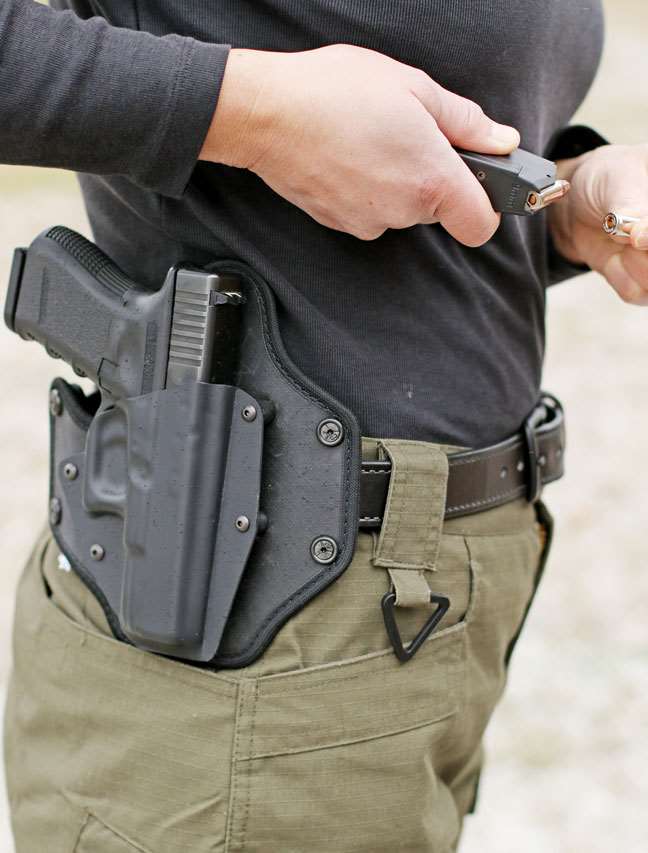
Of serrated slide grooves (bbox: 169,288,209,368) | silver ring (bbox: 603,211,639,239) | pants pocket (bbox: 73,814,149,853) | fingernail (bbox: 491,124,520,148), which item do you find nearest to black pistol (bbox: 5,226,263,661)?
serrated slide grooves (bbox: 169,288,209,368)

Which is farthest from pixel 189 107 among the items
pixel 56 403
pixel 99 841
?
pixel 99 841

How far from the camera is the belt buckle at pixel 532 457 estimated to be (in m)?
1.52

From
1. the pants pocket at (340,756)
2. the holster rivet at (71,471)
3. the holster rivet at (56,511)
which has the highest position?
the holster rivet at (71,471)

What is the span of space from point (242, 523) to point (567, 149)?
0.86 m

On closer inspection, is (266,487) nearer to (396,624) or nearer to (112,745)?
(396,624)

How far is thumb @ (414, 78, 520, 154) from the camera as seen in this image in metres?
1.16

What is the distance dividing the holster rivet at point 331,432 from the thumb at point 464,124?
1.21ft

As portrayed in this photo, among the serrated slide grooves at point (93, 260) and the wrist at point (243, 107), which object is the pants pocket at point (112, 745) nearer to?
the serrated slide grooves at point (93, 260)

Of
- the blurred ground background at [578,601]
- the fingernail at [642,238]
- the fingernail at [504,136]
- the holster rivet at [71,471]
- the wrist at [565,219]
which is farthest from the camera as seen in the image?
the blurred ground background at [578,601]

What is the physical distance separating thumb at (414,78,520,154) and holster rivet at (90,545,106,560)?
0.72 m

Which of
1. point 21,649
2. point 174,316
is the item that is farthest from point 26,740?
point 174,316

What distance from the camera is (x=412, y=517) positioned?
132cm

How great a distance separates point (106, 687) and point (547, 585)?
3124 millimetres

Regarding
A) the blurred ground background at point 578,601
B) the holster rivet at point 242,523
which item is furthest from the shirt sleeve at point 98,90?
the blurred ground background at point 578,601
